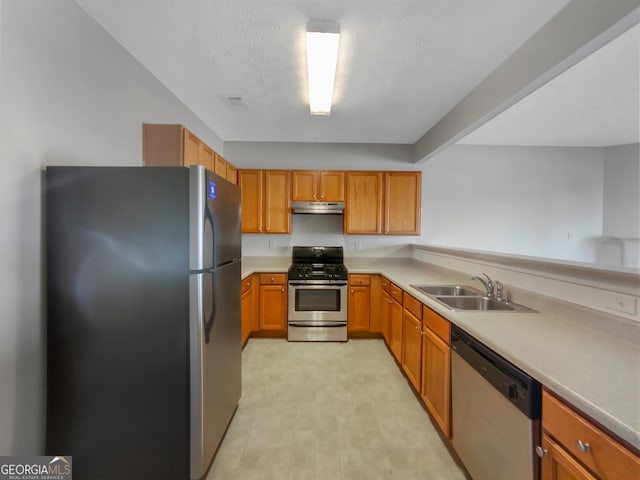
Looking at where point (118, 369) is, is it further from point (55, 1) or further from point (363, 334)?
point (363, 334)

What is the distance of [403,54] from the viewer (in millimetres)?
1877

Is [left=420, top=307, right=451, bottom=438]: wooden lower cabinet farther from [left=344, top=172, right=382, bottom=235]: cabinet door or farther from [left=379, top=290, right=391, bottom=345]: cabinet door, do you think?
[left=344, top=172, right=382, bottom=235]: cabinet door

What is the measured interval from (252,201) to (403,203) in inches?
84.0

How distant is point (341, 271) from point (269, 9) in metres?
2.73

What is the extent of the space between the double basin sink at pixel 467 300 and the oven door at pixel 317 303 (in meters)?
1.18

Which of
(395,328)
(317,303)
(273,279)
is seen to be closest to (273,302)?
(273,279)

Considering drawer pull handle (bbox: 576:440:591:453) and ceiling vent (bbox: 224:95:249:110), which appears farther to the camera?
ceiling vent (bbox: 224:95:249:110)

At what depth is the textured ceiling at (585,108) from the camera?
2.05 metres

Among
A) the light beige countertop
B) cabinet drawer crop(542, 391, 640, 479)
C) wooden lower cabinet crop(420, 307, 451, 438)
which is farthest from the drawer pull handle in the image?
wooden lower cabinet crop(420, 307, 451, 438)

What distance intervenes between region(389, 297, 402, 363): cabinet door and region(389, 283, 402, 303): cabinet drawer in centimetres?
4

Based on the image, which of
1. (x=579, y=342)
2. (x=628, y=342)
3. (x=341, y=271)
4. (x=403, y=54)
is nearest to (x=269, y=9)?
(x=403, y=54)

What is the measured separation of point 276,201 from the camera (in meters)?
3.71

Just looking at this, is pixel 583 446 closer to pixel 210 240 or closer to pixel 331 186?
pixel 210 240

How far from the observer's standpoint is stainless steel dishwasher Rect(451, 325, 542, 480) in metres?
1.02
